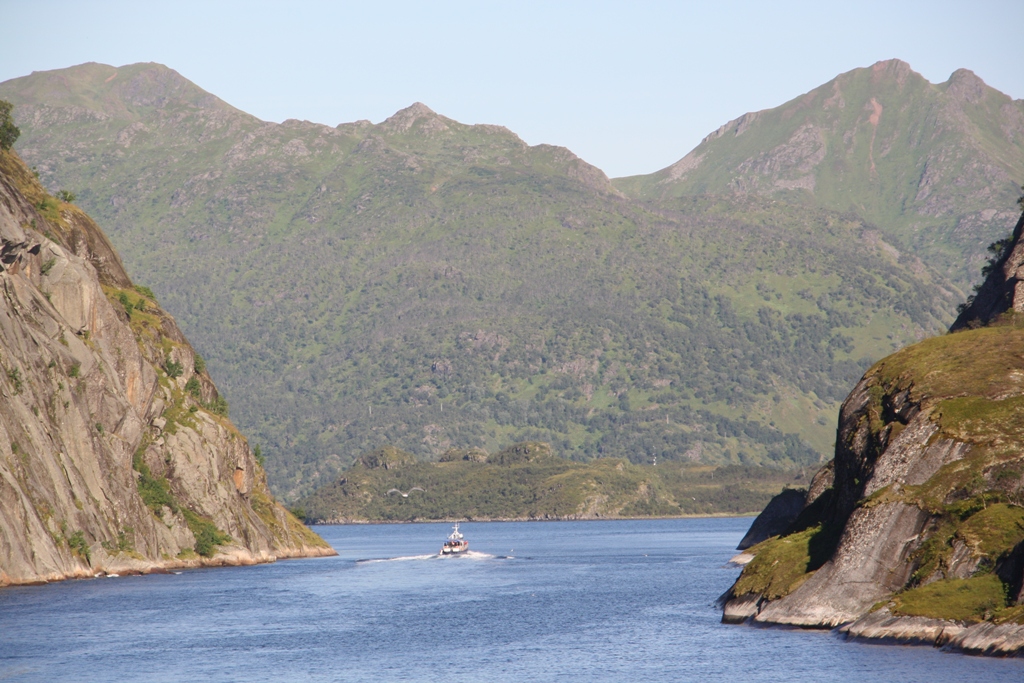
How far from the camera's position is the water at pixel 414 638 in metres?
87.4

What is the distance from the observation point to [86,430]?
6004 inches

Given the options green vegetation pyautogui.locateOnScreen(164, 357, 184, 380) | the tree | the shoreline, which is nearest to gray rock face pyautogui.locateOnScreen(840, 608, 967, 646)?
the shoreline

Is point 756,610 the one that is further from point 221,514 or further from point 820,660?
point 221,514

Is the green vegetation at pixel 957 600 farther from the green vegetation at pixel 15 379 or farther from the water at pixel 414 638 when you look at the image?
the green vegetation at pixel 15 379

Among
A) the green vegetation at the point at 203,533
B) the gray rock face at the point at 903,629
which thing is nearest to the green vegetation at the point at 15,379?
the green vegetation at the point at 203,533

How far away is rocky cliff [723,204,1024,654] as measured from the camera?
3364 inches

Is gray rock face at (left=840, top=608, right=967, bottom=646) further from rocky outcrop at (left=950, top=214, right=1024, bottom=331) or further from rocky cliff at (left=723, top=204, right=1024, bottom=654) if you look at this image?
rocky outcrop at (left=950, top=214, right=1024, bottom=331)

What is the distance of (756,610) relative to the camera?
106 meters

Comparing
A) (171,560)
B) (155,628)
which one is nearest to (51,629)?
(155,628)

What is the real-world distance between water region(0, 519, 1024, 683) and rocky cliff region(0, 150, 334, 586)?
6.14 m

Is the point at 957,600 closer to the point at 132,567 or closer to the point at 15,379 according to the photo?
the point at 15,379

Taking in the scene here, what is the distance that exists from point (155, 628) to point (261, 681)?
97.7 feet

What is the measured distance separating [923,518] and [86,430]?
96.5 meters

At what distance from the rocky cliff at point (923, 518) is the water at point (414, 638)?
7.43 feet
